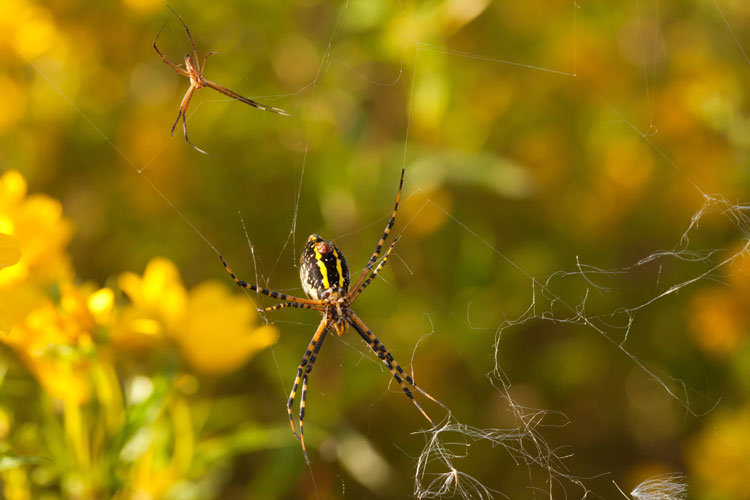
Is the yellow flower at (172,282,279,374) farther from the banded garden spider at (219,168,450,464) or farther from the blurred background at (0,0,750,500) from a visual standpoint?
the blurred background at (0,0,750,500)

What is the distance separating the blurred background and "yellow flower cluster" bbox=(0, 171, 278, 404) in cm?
36

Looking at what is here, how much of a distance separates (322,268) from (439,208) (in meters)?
0.64

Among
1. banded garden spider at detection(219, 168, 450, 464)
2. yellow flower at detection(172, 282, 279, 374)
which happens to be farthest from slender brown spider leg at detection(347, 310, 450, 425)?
yellow flower at detection(172, 282, 279, 374)

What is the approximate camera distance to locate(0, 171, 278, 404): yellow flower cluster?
1.10m

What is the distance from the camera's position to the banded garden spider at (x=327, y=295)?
4.81 feet

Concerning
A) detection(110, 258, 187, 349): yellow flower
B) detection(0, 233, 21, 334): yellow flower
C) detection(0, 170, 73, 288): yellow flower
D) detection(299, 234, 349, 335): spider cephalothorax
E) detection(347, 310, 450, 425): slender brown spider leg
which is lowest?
detection(347, 310, 450, 425): slender brown spider leg

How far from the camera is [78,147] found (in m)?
2.05

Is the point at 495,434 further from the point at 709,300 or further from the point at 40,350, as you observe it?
the point at 40,350

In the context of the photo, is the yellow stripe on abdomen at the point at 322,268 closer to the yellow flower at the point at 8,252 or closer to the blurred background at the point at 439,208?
the blurred background at the point at 439,208

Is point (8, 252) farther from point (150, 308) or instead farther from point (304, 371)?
point (304, 371)

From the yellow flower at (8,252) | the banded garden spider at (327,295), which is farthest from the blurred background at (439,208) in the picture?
the yellow flower at (8,252)

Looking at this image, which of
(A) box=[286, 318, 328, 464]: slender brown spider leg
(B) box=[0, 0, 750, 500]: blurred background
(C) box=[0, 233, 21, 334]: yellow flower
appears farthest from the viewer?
(B) box=[0, 0, 750, 500]: blurred background

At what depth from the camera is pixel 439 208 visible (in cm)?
201

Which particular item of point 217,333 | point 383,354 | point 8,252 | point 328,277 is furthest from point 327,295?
point 8,252
